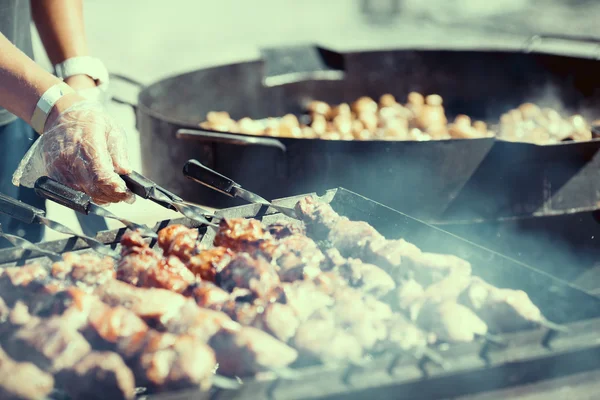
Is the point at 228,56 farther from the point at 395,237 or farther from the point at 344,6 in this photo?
the point at 395,237

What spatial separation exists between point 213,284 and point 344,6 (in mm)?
14495

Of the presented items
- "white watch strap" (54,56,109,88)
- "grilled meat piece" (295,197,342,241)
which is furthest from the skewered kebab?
"white watch strap" (54,56,109,88)

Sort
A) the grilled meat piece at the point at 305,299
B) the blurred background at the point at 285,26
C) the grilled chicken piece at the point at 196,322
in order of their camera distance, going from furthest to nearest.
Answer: the blurred background at the point at 285,26
the grilled meat piece at the point at 305,299
the grilled chicken piece at the point at 196,322

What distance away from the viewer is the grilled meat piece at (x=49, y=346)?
5.34 ft

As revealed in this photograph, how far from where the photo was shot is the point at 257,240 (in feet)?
7.30

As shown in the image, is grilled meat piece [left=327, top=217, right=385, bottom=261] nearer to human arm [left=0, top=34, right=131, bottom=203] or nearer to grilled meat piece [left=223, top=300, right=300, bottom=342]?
grilled meat piece [left=223, top=300, right=300, bottom=342]

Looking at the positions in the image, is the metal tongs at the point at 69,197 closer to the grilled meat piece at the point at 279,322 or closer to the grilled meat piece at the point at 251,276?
the grilled meat piece at the point at 251,276

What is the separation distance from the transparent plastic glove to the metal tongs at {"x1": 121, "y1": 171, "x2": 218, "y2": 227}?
0.16 feet

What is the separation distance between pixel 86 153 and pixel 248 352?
115 cm

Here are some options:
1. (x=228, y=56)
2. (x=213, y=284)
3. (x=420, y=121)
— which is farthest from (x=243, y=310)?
(x=228, y=56)

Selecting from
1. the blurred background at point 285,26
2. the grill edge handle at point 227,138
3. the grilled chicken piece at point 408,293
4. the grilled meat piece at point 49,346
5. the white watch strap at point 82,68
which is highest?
the blurred background at point 285,26

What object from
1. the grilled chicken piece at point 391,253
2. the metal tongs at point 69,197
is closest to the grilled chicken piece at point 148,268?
the metal tongs at point 69,197

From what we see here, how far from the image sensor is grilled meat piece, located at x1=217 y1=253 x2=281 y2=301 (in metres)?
1.93

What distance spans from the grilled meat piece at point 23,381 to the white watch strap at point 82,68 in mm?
2080
